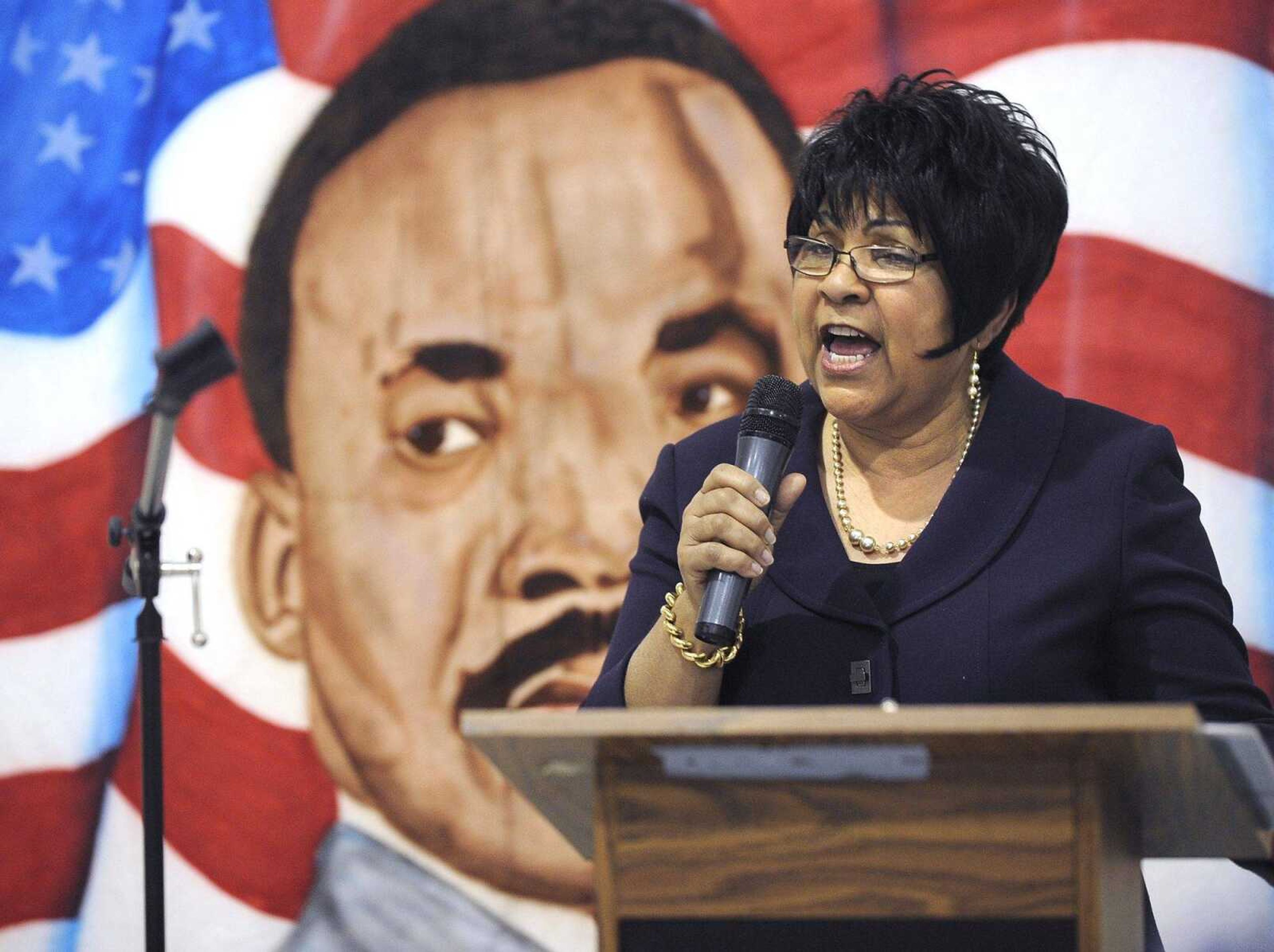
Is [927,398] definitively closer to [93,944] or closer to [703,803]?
[703,803]

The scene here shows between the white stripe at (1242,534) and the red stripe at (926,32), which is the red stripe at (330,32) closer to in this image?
the red stripe at (926,32)

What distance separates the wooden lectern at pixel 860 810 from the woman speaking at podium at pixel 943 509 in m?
0.41

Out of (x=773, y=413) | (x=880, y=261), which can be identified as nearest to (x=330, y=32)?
(x=880, y=261)

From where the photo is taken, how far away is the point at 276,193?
10.00 ft

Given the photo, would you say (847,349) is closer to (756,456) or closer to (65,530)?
(756,456)

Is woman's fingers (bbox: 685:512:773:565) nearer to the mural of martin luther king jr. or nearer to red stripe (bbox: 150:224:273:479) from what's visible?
the mural of martin luther king jr.

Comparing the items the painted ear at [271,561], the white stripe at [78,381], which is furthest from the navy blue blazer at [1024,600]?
the white stripe at [78,381]

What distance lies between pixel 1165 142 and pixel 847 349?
1.35 meters

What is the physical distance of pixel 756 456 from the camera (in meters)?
1.55

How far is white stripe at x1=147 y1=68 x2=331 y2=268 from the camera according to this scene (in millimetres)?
3051

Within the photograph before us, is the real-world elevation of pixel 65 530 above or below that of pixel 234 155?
below

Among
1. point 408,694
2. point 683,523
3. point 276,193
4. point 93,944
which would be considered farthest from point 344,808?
point 683,523

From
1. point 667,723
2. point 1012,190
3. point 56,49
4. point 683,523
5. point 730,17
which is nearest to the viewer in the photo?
point 667,723

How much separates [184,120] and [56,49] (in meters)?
0.35
